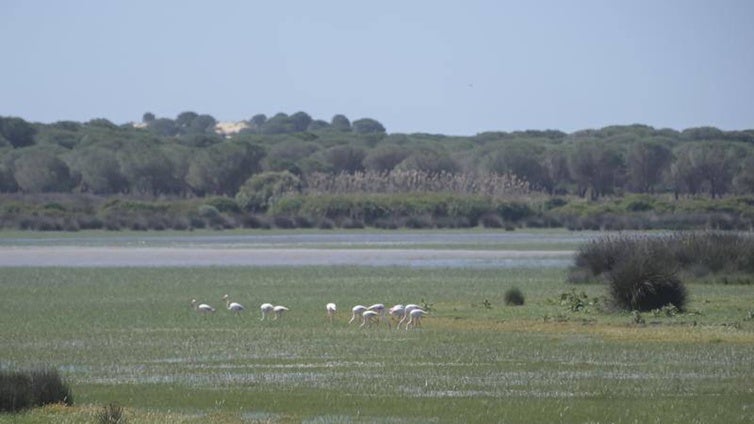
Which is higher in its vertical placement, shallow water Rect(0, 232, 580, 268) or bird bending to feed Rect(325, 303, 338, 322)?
bird bending to feed Rect(325, 303, 338, 322)

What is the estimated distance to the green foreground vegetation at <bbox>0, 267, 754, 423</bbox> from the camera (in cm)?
1792

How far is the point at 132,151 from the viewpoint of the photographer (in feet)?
373

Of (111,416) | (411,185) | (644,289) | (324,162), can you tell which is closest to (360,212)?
(411,185)

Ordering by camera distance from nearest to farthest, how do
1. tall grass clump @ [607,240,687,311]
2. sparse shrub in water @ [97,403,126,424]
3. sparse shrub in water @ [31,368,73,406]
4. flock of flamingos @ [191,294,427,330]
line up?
sparse shrub in water @ [97,403,126,424] < sparse shrub in water @ [31,368,73,406] < flock of flamingos @ [191,294,427,330] < tall grass clump @ [607,240,687,311]

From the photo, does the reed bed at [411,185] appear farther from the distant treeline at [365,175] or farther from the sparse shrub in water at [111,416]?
the sparse shrub in water at [111,416]

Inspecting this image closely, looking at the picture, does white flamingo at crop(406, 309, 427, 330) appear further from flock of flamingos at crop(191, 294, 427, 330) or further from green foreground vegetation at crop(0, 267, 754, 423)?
green foreground vegetation at crop(0, 267, 754, 423)

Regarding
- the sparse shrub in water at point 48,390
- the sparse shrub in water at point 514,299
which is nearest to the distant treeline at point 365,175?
the sparse shrub in water at point 514,299

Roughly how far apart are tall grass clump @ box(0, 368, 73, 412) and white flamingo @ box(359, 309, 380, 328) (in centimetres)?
982

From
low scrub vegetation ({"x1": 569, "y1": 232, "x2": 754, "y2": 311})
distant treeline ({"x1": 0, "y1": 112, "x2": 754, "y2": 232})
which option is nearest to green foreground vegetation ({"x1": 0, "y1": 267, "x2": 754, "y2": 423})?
low scrub vegetation ({"x1": 569, "y1": 232, "x2": 754, "y2": 311})

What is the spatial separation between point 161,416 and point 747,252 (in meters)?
27.1

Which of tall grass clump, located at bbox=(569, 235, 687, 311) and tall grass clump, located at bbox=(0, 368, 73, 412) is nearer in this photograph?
tall grass clump, located at bbox=(0, 368, 73, 412)

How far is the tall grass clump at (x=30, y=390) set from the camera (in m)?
17.8

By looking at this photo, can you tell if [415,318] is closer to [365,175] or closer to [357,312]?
[357,312]

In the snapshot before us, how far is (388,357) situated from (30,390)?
6.54 metres
